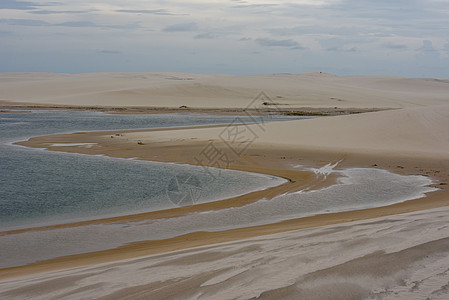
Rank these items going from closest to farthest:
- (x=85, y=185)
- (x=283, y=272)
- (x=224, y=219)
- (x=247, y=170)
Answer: (x=283, y=272) < (x=224, y=219) < (x=85, y=185) < (x=247, y=170)

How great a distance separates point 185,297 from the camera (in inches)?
160

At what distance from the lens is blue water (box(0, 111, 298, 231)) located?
30.3 ft

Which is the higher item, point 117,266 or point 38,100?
point 38,100

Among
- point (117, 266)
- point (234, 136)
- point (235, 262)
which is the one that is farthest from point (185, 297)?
point (234, 136)

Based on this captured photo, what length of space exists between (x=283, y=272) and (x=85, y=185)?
806 centimetres

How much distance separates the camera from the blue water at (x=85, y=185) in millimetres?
9234

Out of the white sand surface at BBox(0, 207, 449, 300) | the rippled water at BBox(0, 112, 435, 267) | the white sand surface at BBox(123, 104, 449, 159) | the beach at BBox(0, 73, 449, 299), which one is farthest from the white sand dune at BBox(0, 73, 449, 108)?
the white sand surface at BBox(0, 207, 449, 300)

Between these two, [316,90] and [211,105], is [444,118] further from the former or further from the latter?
[316,90]

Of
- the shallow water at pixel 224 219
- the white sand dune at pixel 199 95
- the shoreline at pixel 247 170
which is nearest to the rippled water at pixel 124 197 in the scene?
the shallow water at pixel 224 219

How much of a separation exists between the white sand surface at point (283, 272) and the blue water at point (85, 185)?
3.81 metres

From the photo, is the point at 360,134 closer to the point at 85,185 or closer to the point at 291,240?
the point at 85,185

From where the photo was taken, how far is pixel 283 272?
451 centimetres

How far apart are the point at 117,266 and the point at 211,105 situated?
44937 mm

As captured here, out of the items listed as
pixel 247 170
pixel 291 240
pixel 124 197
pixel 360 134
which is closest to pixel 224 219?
pixel 291 240
